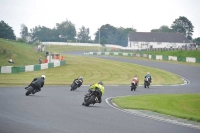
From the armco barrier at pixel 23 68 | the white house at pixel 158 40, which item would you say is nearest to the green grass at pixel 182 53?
the armco barrier at pixel 23 68

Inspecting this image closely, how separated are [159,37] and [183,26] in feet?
125

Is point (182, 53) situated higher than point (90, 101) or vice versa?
point (182, 53)

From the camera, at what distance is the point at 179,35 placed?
481 ft

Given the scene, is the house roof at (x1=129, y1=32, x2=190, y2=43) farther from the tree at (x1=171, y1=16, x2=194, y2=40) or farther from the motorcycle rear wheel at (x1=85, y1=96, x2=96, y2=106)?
the motorcycle rear wheel at (x1=85, y1=96, x2=96, y2=106)

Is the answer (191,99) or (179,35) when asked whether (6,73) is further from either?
(179,35)

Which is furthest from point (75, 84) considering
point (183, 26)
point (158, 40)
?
point (183, 26)

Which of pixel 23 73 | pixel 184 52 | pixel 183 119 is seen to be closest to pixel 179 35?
pixel 184 52

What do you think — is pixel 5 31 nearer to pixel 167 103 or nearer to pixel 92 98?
pixel 167 103

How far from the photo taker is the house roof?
145 m

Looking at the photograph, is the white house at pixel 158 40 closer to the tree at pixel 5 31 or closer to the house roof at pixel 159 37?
the house roof at pixel 159 37

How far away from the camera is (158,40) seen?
479ft

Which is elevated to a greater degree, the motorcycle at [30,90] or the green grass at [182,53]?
the green grass at [182,53]

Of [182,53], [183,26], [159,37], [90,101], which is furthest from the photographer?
[183,26]

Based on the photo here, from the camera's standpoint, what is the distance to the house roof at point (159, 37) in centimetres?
14488
